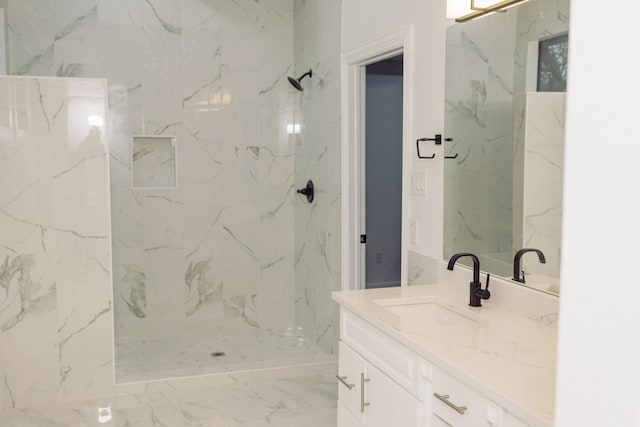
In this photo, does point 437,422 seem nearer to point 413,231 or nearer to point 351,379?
point 351,379

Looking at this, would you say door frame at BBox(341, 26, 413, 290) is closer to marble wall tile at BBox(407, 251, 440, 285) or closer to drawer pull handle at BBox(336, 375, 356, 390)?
marble wall tile at BBox(407, 251, 440, 285)

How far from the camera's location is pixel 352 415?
2.39 metres

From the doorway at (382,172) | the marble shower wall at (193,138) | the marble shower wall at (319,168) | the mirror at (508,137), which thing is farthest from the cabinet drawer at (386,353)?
the doorway at (382,172)

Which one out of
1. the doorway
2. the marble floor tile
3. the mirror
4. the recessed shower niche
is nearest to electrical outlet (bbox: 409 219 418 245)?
the mirror

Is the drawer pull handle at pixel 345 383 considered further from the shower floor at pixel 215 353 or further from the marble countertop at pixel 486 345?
the shower floor at pixel 215 353

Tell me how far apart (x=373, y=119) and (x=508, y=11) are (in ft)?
11.2

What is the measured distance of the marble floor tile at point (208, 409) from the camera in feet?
10.7

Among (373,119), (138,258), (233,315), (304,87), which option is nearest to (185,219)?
(138,258)

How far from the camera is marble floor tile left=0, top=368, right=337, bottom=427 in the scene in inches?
128

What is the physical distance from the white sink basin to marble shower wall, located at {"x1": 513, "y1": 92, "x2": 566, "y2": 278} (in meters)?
0.30

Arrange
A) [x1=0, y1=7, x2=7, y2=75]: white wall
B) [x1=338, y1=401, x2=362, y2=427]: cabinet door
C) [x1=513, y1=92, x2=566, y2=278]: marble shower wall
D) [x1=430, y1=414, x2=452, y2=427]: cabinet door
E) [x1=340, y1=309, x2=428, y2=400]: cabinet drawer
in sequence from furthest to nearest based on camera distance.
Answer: [x1=0, y1=7, x2=7, y2=75]: white wall, [x1=338, y1=401, x2=362, y2=427]: cabinet door, [x1=513, y1=92, x2=566, y2=278]: marble shower wall, [x1=340, y1=309, x2=428, y2=400]: cabinet drawer, [x1=430, y1=414, x2=452, y2=427]: cabinet door

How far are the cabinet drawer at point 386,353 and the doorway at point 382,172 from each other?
336 cm

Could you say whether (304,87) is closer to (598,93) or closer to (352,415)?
(352,415)

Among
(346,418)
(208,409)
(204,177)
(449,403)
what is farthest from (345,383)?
(204,177)
